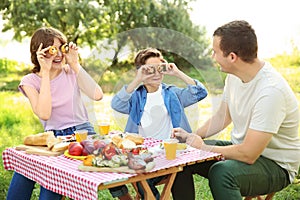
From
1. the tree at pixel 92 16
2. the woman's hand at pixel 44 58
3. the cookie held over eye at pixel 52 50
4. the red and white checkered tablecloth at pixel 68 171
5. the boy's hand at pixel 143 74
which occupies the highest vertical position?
the tree at pixel 92 16

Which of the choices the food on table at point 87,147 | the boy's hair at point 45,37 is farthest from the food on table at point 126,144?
the boy's hair at point 45,37

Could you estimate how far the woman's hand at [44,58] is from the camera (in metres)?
2.92

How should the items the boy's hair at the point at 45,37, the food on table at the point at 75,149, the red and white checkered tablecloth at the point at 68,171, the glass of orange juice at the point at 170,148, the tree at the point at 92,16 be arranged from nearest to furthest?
the red and white checkered tablecloth at the point at 68,171 → the glass of orange juice at the point at 170,148 → the food on table at the point at 75,149 → the boy's hair at the point at 45,37 → the tree at the point at 92,16

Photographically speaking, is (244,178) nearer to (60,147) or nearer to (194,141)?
(194,141)

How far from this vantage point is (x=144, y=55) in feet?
8.31

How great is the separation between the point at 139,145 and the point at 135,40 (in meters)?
0.50

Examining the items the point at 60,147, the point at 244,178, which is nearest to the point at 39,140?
the point at 60,147

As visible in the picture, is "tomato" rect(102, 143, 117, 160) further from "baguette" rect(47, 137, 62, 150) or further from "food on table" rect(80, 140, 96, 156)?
"baguette" rect(47, 137, 62, 150)

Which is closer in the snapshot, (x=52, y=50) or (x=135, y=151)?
(x=135, y=151)

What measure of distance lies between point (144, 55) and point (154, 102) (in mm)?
293

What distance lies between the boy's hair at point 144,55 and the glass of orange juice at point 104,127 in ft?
1.25

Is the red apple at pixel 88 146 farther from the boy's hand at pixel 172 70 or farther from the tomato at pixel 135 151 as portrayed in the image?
the boy's hand at pixel 172 70

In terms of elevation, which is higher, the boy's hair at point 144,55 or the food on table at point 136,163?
the boy's hair at point 144,55

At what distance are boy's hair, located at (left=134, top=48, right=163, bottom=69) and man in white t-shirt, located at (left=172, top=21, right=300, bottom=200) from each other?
0.29m
